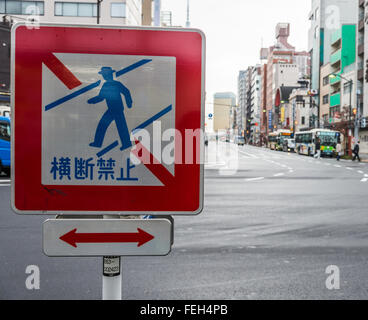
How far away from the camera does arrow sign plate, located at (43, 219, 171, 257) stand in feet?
5.89

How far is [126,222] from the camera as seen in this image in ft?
5.88

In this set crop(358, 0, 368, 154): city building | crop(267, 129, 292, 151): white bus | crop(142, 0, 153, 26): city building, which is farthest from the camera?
crop(142, 0, 153, 26): city building

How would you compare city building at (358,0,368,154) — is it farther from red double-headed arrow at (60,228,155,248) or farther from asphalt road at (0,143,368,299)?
red double-headed arrow at (60,228,155,248)

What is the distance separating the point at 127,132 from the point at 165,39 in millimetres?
374

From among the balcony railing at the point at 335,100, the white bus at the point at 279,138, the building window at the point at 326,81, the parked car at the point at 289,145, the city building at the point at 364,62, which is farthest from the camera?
the building window at the point at 326,81

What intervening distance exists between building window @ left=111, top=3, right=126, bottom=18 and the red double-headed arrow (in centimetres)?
5486

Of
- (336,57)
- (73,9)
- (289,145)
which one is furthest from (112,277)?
(336,57)

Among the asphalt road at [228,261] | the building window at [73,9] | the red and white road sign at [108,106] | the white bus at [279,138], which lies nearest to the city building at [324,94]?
the white bus at [279,138]

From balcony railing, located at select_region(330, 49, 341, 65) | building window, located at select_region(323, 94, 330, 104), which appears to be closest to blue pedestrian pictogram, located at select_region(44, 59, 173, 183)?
balcony railing, located at select_region(330, 49, 341, 65)

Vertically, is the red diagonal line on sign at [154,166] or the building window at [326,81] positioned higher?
the building window at [326,81]

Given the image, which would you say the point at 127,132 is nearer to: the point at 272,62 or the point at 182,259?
the point at 182,259

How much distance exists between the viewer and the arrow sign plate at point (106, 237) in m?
1.79

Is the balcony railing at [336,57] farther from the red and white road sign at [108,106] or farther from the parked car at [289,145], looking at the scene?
the red and white road sign at [108,106]
